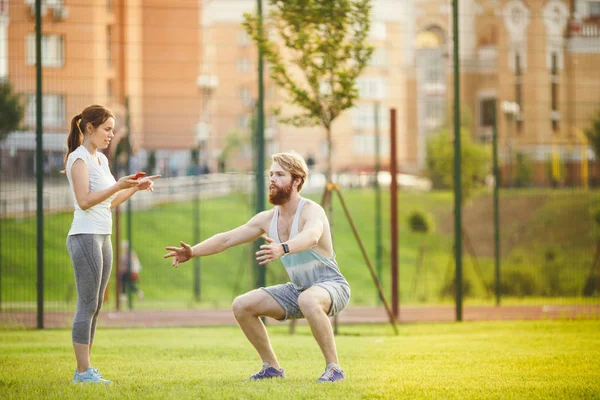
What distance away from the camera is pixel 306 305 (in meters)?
5.94

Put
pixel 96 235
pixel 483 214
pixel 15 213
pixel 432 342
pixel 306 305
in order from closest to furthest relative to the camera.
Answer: pixel 306 305, pixel 96 235, pixel 432 342, pixel 15 213, pixel 483 214

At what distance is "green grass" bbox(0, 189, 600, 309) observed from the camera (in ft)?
59.0

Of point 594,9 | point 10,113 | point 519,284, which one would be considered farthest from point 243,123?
point 594,9

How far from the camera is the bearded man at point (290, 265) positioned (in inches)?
239

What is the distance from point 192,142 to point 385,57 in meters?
17.2

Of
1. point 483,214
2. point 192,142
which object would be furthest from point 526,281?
point 483,214

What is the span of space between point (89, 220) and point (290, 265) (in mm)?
1368

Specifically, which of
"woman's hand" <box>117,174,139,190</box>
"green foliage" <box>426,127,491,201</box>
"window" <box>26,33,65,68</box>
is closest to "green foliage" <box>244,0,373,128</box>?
"window" <box>26,33,65,68</box>

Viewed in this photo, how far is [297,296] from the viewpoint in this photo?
6246mm

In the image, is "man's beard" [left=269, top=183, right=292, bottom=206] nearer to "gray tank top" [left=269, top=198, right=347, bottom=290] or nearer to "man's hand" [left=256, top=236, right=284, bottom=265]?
"gray tank top" [left=269, top=198, right=347, bottom=290]

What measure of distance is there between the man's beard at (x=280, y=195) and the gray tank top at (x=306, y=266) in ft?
0.34

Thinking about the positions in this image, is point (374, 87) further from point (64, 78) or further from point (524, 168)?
point (64, 78)

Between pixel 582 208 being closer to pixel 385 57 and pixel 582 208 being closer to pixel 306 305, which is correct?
pixel 385 57

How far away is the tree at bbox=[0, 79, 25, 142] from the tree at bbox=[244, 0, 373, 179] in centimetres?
462
